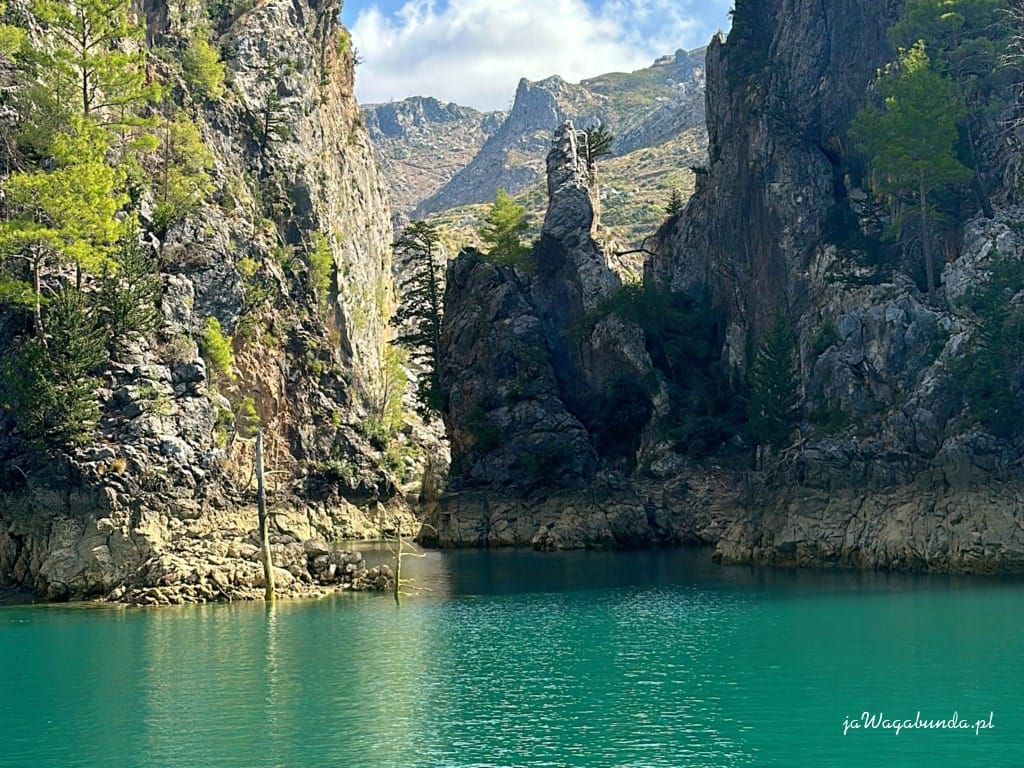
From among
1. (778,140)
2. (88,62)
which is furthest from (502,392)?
(88,62)

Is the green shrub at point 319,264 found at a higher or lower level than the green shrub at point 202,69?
lower

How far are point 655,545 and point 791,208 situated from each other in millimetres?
30253

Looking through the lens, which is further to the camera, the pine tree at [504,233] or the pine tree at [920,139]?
the pine tree at [504,233]

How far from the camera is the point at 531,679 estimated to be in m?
40.3

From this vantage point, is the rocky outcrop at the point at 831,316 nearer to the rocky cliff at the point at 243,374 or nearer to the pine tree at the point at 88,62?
the rocky cliff at the point at 243,374

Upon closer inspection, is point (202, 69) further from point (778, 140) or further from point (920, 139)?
point (920, 139)

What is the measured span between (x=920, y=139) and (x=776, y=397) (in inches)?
840

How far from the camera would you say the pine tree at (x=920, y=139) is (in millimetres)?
83000

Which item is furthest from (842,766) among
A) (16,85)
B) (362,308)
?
(362,308)

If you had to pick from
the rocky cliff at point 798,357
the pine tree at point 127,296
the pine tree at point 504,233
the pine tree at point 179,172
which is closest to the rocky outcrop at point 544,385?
the rocky cliff at point 798,357

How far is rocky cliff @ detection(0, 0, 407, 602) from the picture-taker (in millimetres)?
65938

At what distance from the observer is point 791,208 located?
96438mm

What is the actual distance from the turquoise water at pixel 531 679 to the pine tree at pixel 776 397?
2533 centimetres

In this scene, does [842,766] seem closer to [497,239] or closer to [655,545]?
[655,545]
